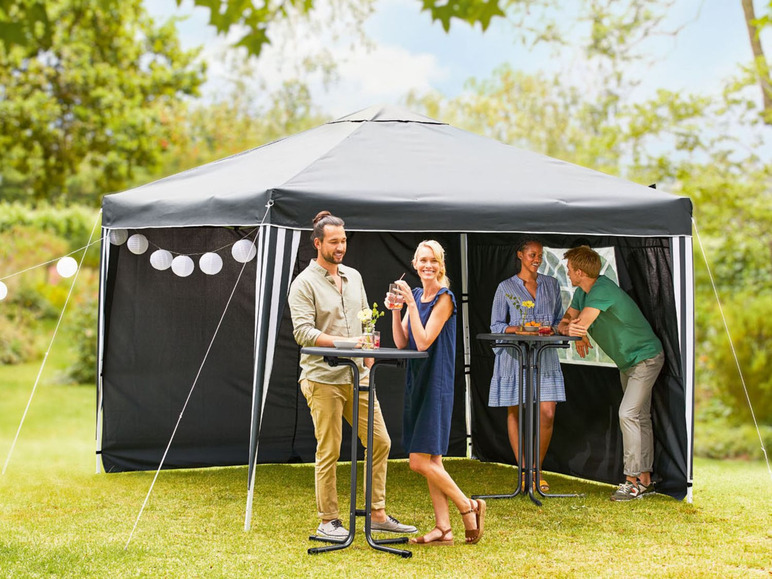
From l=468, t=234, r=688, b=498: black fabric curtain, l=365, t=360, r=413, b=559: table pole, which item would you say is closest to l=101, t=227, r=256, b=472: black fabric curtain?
l=468, t=234, r=688, b=498: black fabric curtain

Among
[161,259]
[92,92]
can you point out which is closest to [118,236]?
[161,259]

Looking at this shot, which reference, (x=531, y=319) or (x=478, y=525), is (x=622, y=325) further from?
(x=478, y=525)

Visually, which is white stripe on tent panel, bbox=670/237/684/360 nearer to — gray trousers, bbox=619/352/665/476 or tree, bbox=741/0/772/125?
gray trousers, bbox=619/352/665/476

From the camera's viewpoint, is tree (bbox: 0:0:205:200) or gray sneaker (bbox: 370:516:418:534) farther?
tree (bbox: 0:0:205:200)

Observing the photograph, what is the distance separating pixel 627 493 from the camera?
573 cm

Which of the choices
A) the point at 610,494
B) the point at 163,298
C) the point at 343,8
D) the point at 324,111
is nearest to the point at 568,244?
the point at 610,494

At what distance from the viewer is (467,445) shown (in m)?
7.38

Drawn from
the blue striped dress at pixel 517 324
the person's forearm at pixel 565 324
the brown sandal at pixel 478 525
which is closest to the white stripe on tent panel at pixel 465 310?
the blue striped dress at pixel 517 324

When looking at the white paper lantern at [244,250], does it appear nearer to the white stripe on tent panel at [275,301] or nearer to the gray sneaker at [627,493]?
the white stripe on tent panel at [275,301]

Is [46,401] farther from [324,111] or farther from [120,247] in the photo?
[324,111]

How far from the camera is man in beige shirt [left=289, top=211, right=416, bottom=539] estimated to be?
15.0ft

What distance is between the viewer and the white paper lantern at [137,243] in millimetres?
6316

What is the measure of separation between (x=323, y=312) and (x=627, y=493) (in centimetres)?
223

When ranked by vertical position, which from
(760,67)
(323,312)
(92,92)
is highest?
(92,92)
